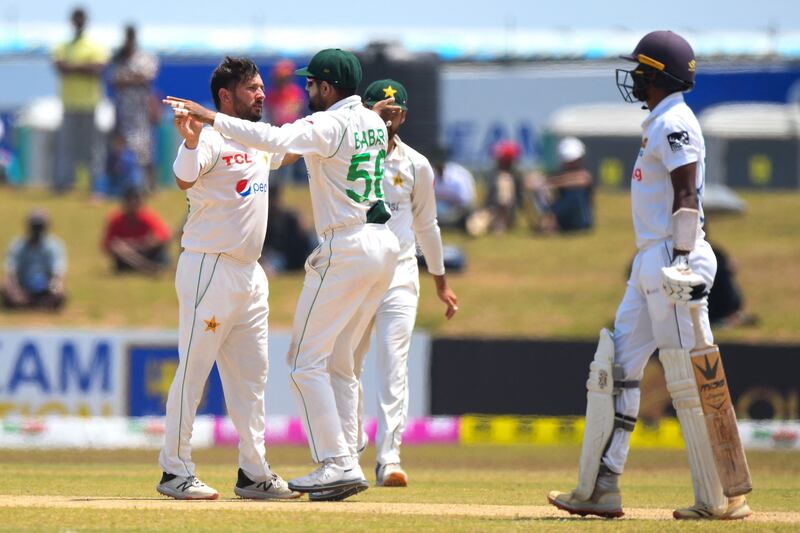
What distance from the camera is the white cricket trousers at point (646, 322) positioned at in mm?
7461

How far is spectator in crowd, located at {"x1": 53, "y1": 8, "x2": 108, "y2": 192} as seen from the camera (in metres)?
22.5

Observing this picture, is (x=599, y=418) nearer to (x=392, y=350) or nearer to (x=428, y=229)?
(x=392, y=350)

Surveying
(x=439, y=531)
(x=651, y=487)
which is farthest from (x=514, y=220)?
(x=439, y=531)

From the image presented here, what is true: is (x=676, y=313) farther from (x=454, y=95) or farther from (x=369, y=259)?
(x=454, y=95)

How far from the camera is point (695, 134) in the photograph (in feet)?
24.6

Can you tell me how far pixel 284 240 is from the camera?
66.5 ft

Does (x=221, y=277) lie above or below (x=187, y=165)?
below

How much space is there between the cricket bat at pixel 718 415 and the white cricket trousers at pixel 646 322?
0.16ft

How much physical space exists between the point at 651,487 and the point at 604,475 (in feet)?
9.39

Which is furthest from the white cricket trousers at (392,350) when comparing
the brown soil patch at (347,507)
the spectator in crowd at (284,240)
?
the spectator in crowd at (284,240)

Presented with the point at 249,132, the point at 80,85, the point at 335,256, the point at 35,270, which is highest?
the point at 249,132

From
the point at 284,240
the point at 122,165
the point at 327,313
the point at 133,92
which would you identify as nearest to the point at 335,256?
the point at 327,313

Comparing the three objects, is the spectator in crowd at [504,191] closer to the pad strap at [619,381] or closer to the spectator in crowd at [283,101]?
the spectator in crowd at [283,101]

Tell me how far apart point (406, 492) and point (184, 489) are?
1.52 meters
